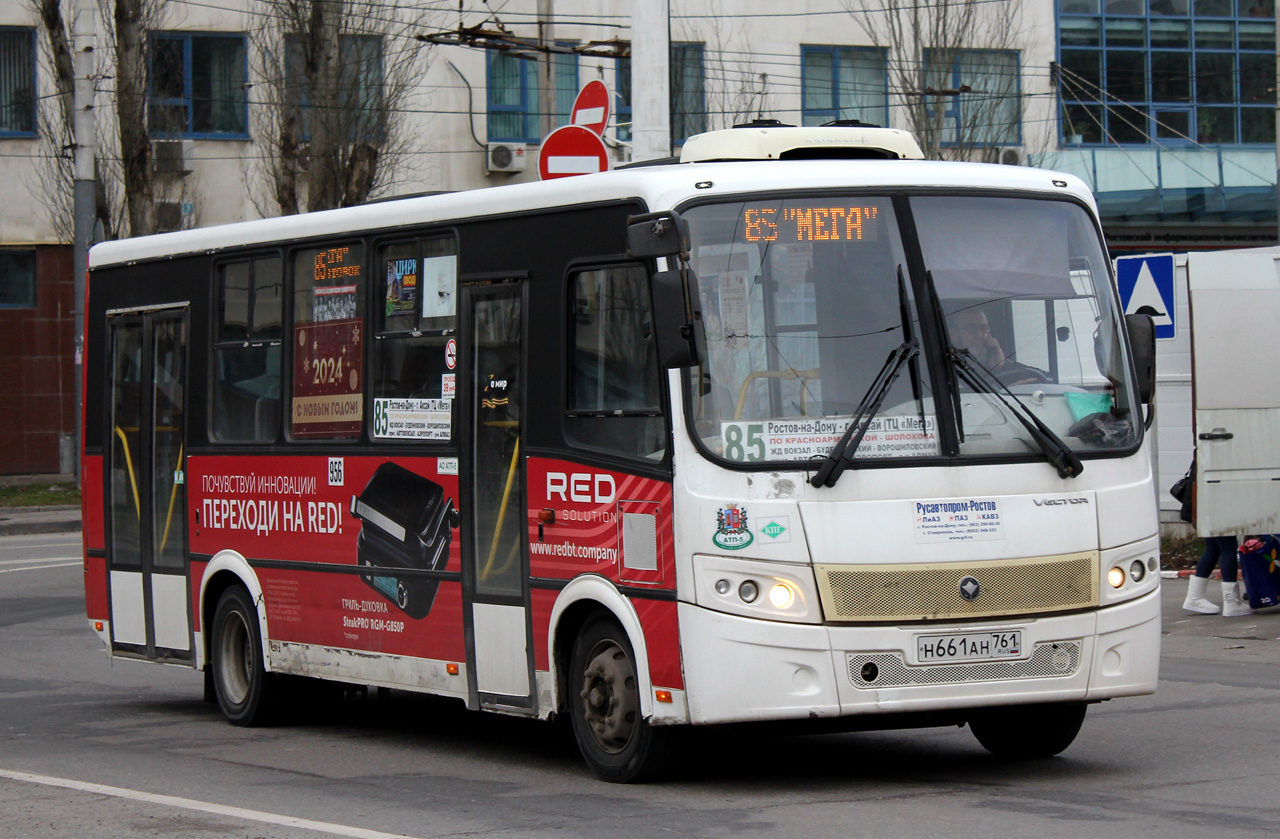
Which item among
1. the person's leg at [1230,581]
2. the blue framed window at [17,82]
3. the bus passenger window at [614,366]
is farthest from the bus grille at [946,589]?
the blue framed window at [17,82]

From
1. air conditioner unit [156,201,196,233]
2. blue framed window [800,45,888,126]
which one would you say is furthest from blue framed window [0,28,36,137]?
blue framed window [800,45,888,126]

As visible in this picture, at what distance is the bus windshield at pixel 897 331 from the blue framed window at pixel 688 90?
97.6 ft

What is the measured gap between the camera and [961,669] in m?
7.93

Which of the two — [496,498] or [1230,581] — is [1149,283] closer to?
[1230,581]

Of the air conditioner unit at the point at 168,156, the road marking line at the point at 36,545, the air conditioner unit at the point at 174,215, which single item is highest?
the air conditioner unit at the point at 168,156

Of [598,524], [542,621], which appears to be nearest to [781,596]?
[598,524]

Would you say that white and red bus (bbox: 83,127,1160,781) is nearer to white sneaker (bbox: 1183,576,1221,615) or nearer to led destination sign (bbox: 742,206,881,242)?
led destination sign (bbox: 742,206,881,242)

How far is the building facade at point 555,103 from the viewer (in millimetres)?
34938

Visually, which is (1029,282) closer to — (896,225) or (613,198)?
(896,225)

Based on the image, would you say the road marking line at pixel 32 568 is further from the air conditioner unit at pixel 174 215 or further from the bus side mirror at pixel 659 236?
the bus side mirror at pixel 659 236

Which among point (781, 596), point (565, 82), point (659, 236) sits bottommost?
point (781, 596)

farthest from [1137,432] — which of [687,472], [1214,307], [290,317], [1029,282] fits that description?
[1214,307]

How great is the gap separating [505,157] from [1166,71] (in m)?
14.9

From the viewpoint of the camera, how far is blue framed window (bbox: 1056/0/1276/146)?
41.2 meters
